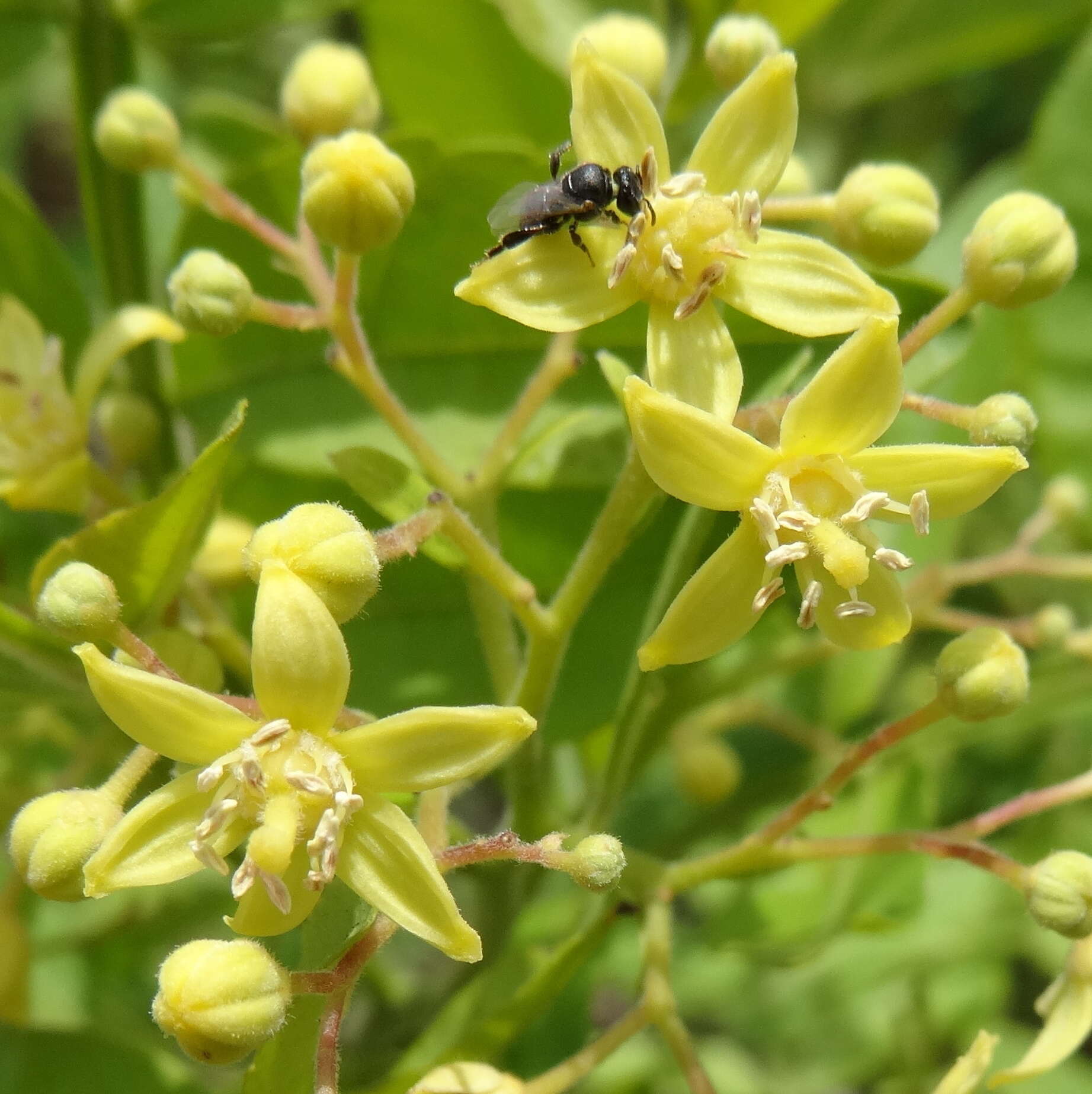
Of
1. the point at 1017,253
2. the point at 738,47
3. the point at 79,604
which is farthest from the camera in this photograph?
the point at 738,47

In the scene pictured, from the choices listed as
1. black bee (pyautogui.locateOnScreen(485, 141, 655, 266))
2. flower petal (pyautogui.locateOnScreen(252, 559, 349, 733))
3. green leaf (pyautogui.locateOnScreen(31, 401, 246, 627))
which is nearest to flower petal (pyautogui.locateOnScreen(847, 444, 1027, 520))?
black bee (pyautogui.locateOnScreen(485, 141, 655, 266))

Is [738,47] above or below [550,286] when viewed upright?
above

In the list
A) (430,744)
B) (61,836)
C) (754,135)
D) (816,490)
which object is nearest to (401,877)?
(430,744)

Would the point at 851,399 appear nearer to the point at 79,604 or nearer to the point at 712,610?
the point at 712,610

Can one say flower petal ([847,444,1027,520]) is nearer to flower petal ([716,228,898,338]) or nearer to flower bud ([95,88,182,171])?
flower petal ([716,228,898,338])

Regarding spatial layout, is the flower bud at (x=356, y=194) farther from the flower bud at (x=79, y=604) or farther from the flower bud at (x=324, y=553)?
the flower bud at (x=79, y=604)
